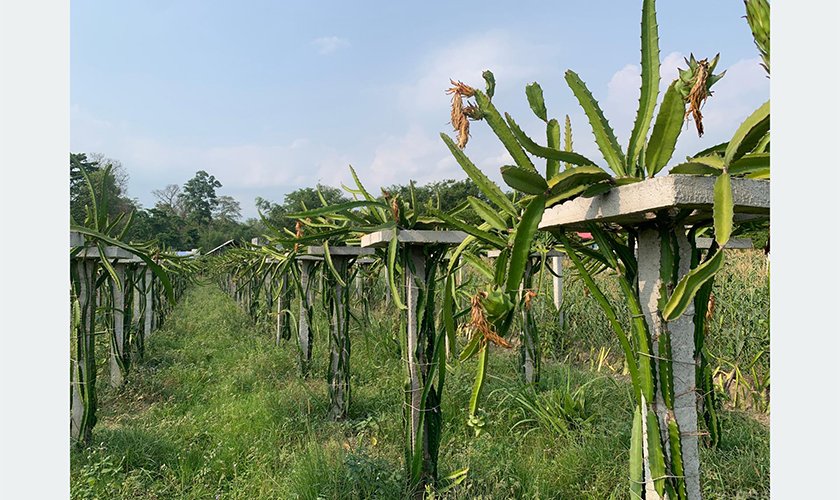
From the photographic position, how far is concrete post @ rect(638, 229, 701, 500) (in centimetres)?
80

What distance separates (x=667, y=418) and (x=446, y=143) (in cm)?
59

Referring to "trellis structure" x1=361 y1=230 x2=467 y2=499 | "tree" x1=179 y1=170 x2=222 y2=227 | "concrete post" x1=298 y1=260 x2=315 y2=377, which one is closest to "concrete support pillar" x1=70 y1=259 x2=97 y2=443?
"concrete post" x1=298 y1=260 x2=315 y2=377

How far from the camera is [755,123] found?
1.95ft

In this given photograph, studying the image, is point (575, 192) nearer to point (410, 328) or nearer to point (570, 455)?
point (410, 328)

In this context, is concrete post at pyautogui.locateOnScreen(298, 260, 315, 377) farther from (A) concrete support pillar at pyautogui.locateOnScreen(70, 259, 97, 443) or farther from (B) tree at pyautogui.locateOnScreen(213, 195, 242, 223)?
(B) tree at pyautogui.locateOnScreen(213, 195, 242, 223)

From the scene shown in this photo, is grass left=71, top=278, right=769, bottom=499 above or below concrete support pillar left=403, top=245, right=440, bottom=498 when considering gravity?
below

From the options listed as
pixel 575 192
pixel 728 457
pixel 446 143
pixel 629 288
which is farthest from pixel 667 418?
pixel 728 457

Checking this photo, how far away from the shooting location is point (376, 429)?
260 centimetres

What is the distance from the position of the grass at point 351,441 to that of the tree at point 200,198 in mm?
44725

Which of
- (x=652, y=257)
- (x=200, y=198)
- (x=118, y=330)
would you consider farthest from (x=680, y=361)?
(x=200, y=198)

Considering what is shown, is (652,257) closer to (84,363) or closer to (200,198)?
(84,363)

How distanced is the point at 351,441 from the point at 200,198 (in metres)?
49.4

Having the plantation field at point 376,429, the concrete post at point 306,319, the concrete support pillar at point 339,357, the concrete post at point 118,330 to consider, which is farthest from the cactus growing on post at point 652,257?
the concrete post at point 118,330

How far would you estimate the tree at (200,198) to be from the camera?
149ft
